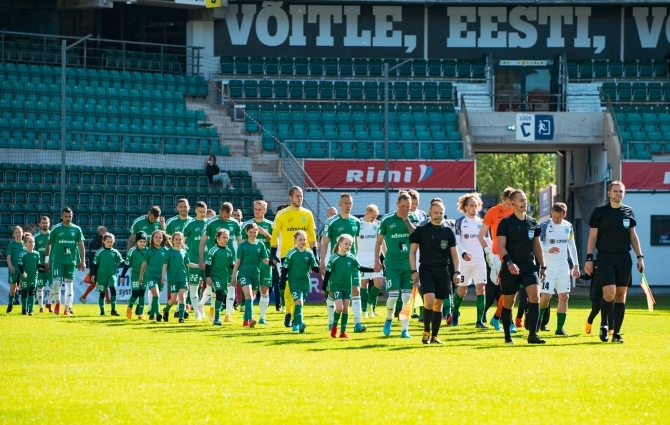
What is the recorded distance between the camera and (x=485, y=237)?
18625 millimetres

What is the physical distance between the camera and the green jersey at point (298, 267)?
696 inches

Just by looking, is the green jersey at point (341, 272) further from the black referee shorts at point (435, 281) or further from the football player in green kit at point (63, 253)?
the football player in green kit at point (63, 253)

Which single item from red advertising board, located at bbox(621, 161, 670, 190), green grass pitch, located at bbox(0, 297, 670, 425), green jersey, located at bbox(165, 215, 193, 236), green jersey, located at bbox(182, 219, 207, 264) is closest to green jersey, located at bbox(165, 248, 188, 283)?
green jersey, located at bbox(182, 219, 207, 264)

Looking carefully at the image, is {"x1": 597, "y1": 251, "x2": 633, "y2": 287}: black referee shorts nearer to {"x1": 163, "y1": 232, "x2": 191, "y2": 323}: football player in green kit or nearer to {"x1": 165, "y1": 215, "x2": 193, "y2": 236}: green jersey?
{"x1": 163, "y1": 232, "x2": 191, "y2": 323}: football player in green kit

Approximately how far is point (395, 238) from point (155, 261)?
577 centimetres

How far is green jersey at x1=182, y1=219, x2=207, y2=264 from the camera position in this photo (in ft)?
72.0

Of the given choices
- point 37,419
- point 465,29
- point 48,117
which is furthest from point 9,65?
point 37,419

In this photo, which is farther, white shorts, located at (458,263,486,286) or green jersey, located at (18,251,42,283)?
green jersey, located at (18,251,42,283)

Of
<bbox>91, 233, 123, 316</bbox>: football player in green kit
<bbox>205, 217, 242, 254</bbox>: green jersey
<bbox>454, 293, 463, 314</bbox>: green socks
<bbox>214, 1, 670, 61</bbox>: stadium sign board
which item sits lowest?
<bbox>454, 293, 463, 314</bbox>: green socks

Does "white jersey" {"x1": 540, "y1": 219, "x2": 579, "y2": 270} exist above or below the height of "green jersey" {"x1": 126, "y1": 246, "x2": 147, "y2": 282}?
above

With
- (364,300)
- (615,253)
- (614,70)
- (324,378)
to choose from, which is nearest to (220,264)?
(364,300)

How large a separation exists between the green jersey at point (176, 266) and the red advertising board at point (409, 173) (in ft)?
49.5

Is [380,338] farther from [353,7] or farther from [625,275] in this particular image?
[353,7]

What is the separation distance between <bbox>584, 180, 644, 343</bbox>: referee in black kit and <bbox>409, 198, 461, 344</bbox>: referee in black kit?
1.90 meters
